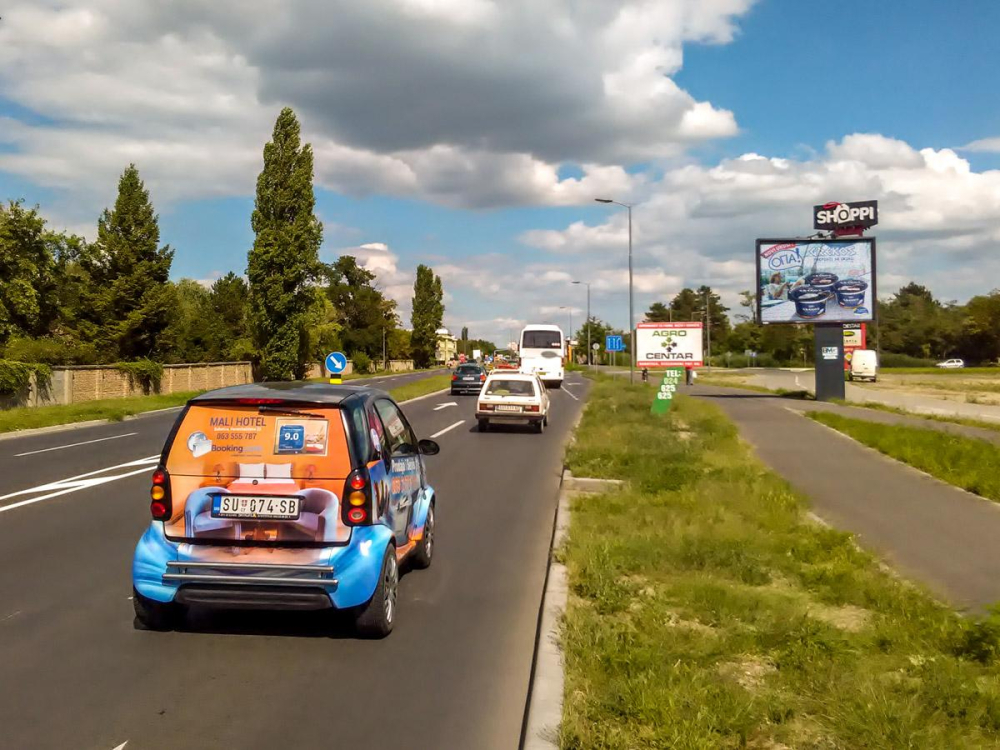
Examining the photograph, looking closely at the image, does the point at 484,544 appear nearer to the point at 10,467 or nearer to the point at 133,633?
the point at 133,633

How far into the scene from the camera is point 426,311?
129 m

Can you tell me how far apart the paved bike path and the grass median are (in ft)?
1.78

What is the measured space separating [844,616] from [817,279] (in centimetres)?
3340

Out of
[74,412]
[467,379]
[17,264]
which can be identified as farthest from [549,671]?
[17,264]

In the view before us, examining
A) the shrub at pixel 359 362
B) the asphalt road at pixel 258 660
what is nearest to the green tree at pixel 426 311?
the shrub at pixel 359 362

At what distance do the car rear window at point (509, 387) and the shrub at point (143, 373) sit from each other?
976 inches

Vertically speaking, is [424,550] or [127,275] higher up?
[127,275]

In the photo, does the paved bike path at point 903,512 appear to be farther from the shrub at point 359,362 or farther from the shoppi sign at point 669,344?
the shrub at point 359,362

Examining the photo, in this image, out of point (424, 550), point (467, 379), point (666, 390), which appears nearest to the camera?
point (424, 550)

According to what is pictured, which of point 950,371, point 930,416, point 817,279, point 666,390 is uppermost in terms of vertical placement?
point 817,279

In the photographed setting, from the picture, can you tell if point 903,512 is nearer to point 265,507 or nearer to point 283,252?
point 265,507

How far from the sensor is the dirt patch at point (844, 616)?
5.66 metres

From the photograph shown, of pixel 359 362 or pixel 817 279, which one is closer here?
pixel 817 279

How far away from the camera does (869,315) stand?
120ft
